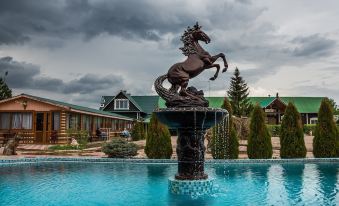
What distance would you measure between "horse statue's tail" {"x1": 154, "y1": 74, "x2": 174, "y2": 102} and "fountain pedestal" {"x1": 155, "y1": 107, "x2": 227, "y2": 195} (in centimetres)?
53

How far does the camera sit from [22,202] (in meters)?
7.65

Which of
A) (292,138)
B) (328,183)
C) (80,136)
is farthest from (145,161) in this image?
(80,136)

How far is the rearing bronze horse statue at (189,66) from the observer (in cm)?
906

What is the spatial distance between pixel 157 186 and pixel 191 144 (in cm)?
170

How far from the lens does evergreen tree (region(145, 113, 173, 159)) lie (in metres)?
16.5

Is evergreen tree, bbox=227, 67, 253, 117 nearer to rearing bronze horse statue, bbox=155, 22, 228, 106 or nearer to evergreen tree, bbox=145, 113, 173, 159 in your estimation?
evergreen tree, bbox=145, 113, 173, 159

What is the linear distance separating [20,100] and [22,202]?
75.7 ft

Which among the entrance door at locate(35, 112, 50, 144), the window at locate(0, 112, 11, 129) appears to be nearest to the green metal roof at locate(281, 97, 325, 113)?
the entrance door at locate(35, 112, 50, 144)

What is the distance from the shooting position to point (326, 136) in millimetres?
16359

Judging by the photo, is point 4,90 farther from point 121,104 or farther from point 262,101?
point 262,101

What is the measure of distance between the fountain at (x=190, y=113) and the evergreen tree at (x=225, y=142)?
7.40 metres

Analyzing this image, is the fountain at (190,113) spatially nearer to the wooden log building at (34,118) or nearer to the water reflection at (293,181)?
the water reflection at (293,181)

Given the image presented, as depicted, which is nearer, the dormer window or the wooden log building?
the wooden log building

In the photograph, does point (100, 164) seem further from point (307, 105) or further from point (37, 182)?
point (307, 105)
